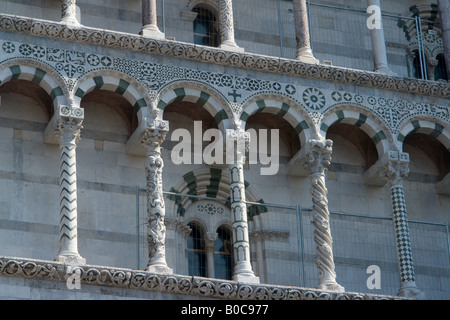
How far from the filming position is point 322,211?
66.2 feet

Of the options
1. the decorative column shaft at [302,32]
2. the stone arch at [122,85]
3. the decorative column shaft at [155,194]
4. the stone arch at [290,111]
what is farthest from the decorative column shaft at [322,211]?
the stone arch at [122,85]

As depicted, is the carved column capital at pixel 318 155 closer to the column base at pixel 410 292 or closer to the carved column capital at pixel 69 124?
the column base at pixel 410 292

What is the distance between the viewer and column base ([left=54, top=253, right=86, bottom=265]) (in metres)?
18.5

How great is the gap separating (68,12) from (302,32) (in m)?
3.45

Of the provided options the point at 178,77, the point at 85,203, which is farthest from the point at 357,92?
the point at 85,203

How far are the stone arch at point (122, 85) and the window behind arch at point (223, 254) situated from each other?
2246 millimetres

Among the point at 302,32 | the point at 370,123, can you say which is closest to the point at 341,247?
the point at 370,123

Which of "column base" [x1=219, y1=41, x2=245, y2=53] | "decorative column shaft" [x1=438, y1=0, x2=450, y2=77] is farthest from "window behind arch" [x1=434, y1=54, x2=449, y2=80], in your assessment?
"column base" [x1=219, y1=41, x2=245, y2=53]

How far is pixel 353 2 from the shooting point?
2334cm

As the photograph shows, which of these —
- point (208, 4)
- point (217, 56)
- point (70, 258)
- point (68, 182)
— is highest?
point (208, 4)

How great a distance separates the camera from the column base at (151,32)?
67.1 feet

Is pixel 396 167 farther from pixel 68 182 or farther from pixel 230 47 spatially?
pixel 68 182
